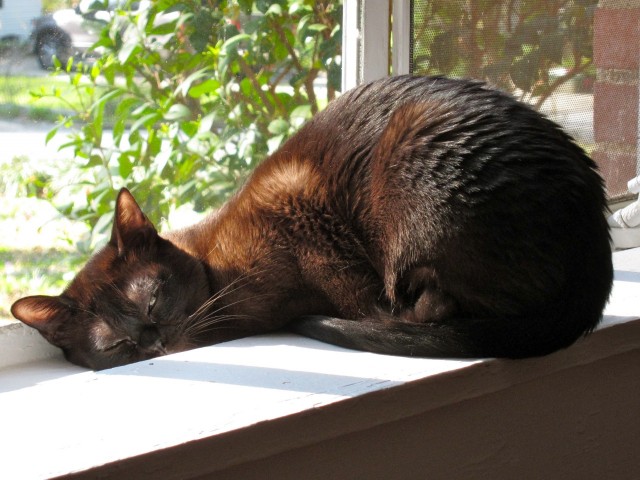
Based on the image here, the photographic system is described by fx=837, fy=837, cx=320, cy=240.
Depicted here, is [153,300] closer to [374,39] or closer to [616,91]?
[374,39]

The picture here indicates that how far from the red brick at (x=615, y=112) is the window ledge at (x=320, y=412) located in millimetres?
591

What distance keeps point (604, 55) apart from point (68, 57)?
4.23 feet

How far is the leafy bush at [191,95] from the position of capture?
166 centimetres

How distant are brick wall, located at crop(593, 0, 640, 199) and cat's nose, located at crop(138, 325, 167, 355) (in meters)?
1.23

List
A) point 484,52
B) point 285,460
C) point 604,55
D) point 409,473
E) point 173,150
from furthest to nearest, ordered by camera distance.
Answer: point 604,55, point 484,52, point 173,150, point 409,473, point 285,460

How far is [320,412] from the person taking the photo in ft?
3.85

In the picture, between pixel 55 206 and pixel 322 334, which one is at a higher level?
pixel 55 206

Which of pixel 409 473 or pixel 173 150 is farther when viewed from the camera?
pixel 173 150

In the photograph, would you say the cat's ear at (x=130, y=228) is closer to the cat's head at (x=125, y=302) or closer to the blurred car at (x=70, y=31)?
the cat's head at (x=125, y=302)

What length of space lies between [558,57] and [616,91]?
0.73 ft

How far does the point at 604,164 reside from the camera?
7.06ft

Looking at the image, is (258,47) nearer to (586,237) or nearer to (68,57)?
(68,57)

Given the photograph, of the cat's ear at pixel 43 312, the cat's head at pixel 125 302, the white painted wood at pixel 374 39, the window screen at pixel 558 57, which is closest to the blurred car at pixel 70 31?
the cat's head at pixel 125 302

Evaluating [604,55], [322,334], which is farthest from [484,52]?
[322,334]
